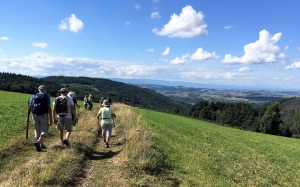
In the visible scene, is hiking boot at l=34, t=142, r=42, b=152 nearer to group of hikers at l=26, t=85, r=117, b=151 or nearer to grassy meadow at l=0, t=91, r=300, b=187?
group of hikers at l=26, t=85, r=117, b=151

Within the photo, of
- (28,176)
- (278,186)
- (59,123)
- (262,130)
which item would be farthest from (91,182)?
(262,130)

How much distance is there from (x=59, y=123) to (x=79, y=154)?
2058 millimetres

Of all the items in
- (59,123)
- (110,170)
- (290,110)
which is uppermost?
(59,123)

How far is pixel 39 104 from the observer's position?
909 centimetres

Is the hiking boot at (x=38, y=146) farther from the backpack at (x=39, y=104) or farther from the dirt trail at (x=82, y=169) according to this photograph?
the backpack at (x=39, y=104)

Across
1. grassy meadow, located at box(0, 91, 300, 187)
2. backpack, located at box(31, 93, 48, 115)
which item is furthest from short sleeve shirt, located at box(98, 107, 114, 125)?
backpack, located at box(31, 93, 48, 115)

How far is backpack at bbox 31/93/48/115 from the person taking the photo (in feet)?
29.8

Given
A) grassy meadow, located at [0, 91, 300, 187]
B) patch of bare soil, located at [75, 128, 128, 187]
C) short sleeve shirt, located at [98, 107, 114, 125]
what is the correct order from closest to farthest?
1. grassy meadow, located at [0, 91, 300, 187]
2. patch of bare soil, located at [75, 128, 128, 187]
3. short sleeve shirt, located at [98, 107, 114, 125]

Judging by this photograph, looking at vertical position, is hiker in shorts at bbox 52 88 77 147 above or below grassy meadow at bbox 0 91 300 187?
above

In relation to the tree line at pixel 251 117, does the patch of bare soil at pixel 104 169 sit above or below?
above

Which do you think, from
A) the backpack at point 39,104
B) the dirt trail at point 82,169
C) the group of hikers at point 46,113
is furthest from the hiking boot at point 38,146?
the backpack at point 39,104

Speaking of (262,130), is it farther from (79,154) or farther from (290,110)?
(290,110)

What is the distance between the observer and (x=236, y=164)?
11.9 m

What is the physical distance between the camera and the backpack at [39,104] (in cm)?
908
